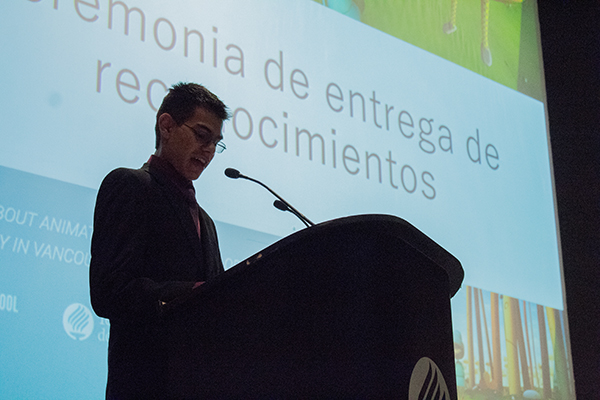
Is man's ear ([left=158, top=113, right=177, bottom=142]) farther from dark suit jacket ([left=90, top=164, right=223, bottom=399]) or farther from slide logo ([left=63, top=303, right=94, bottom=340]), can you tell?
slide logo ([left=63, top=303, right=94, bottom=340])

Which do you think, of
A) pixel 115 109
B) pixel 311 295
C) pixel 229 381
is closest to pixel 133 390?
pixel 229 381

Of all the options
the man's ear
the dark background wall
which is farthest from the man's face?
the dark background wall

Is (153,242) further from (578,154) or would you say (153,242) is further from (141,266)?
(578,154)

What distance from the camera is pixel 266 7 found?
9.30 ft

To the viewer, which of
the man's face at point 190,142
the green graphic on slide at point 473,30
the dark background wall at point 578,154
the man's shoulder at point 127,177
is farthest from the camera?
the dark background wall at point 578,154

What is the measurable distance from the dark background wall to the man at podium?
3325mm

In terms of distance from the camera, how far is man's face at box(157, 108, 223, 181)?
56.2 inches

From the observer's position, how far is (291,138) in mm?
2734

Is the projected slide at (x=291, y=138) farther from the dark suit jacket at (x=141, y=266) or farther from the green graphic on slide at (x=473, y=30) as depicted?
the dark suit jacket at (x=141, y=266)

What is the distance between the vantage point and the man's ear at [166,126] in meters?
1.46

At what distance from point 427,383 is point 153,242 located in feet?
1.76

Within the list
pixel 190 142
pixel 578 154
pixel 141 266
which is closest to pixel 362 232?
pixel 141 266

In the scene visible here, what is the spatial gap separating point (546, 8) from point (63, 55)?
3575 mm

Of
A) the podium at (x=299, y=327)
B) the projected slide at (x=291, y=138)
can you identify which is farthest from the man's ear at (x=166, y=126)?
the projected slide at (x=291, y=138)
